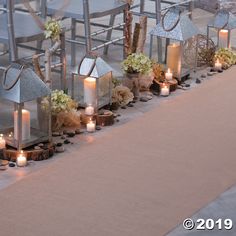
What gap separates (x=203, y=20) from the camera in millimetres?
5430

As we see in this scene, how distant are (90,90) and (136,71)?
339 millimetres

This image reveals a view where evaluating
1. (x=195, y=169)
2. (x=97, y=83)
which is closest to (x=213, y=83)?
(x=97, y=83)

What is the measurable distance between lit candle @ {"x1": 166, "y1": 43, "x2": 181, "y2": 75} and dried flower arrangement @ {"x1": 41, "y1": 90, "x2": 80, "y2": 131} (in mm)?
724

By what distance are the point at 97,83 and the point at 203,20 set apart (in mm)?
2010

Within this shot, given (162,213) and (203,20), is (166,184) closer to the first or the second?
(162,213)

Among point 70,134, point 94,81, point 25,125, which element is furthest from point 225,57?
point 25,125

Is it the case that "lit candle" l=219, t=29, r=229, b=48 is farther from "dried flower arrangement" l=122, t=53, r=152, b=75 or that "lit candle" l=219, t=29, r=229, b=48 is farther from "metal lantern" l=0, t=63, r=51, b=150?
"metal lantern" l=0, t=63, r=51, b=150

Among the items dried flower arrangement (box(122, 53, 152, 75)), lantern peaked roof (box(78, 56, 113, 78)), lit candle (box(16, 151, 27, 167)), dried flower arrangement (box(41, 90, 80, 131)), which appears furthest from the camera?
dried flower arrangement (box(122, 53, 152, 75))

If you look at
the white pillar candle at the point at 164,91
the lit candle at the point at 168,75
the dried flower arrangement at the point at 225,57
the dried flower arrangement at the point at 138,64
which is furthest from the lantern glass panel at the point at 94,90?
the dried flower arrangement at the point at 225,57

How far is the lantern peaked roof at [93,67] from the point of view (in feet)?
11.6

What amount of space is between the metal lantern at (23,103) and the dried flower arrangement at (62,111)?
0.30ft

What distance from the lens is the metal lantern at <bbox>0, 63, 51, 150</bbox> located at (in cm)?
314

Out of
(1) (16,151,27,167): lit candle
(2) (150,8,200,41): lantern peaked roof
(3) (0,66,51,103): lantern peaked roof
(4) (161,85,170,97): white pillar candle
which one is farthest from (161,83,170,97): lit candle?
(1) (16,151,27,167): lit candle

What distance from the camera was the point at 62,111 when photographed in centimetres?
345
